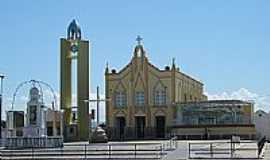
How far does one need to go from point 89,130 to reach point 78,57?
36.4 feet

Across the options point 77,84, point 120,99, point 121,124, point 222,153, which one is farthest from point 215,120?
point 222,153

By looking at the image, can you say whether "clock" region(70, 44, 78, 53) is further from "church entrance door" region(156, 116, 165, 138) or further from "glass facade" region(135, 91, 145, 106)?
"church entrance door" region(156, 116, 165, 138)

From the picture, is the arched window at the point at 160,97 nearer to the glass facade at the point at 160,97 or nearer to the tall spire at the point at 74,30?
the glass facade at the point at 160,97

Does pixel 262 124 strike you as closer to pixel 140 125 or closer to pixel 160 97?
pixel 160 97

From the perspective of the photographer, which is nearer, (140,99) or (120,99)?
(140,99)

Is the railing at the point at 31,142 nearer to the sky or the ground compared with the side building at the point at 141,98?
nearer to the ground

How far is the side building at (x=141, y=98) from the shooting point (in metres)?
93.5

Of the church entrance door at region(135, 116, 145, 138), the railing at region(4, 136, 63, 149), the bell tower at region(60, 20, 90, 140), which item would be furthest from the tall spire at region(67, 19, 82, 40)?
the railing at region(4, 136, 63, 149)

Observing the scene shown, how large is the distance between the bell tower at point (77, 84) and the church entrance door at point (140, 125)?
7929 millimetres

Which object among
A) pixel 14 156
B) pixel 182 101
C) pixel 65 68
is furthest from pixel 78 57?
pixel 14 156

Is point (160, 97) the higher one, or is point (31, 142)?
point (160, 97)

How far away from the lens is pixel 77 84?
9319 cm

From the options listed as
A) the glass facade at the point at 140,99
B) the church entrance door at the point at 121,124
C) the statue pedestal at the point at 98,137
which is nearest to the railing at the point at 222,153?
the statue pedestal at the point at 98,137

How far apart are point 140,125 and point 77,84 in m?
11.7
